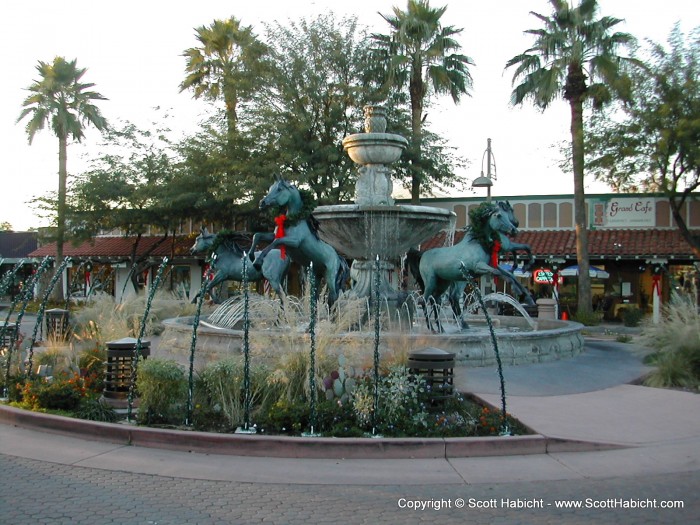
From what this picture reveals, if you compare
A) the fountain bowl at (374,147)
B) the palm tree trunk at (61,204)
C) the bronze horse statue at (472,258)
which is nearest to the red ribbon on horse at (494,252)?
the bronze horse statue at (472,258)

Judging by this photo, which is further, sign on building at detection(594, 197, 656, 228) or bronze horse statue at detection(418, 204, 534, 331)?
sign on building at detection(594, 197, 656, 228)

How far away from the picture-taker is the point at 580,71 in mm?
28500

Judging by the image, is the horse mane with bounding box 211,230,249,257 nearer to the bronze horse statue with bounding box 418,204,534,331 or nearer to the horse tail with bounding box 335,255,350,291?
the horse tail with bounding box 335,255,350,291

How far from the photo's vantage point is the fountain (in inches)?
454

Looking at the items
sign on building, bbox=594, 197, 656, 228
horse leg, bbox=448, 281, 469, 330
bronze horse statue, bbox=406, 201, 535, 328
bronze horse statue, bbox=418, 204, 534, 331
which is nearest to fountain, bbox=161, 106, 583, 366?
horse leg, bbox=448, 281, 469, 330

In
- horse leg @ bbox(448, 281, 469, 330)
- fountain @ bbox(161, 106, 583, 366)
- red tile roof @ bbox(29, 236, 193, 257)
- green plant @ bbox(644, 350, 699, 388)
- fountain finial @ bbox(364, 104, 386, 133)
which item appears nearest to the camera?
green plant @ bbox(644, 350, 699, 388)

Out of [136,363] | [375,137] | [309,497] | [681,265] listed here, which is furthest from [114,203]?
[309,497]

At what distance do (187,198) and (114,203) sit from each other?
6.40m

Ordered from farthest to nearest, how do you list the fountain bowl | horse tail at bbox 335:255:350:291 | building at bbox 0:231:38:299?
building at bbox 0:231:38:299 → the fountain bowl → horse tail at bbox 335:255:350:291

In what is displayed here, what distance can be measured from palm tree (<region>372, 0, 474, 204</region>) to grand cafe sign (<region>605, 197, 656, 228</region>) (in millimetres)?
9021

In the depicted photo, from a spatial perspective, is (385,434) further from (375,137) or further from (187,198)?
(187,198)

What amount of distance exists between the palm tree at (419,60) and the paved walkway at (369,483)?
2543 cm

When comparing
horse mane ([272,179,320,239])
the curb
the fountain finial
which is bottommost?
the curb

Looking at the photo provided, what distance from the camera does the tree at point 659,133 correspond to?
2634 cm
